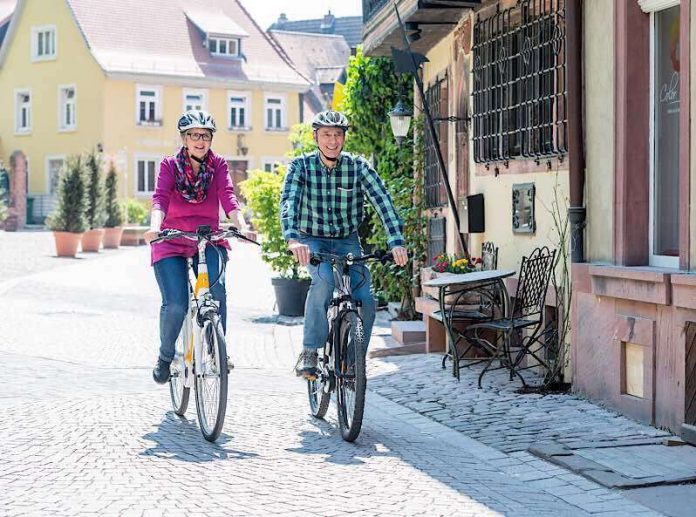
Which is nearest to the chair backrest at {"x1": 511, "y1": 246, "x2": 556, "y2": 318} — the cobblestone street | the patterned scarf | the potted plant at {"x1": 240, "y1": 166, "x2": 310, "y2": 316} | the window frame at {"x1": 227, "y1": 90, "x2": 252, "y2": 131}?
the cobblestone street

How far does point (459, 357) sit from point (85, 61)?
45407 mm

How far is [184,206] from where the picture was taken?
8.20 meters

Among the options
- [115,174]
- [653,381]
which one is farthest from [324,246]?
[115,174]

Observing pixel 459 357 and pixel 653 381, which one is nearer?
pixel 653 381

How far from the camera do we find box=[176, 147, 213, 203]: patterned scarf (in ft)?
26.8

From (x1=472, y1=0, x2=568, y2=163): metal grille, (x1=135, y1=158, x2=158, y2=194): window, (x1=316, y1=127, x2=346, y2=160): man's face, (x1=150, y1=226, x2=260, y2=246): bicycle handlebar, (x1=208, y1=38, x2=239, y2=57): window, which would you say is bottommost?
(x1=150, y1=226, x2=260, y2=246): bicycle handlebar

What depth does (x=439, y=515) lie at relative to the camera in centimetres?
555

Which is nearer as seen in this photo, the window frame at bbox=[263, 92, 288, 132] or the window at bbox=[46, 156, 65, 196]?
the window at bbox=[46, 156, 65, 196]

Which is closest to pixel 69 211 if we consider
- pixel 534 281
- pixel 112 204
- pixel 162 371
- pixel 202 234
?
pixel 112 204

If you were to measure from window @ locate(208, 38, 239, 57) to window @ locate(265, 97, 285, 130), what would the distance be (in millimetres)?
2550

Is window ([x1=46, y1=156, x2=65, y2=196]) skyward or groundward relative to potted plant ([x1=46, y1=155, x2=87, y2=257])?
Result: skyward

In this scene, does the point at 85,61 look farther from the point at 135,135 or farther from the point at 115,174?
the point at 115,174

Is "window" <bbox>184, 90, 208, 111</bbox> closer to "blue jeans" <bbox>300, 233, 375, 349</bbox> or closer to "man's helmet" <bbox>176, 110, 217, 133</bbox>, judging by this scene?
"man's helmet" <bbox>176, 110, 217, 133</bbox>

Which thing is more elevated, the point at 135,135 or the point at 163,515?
the point at 135,135
